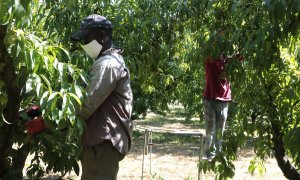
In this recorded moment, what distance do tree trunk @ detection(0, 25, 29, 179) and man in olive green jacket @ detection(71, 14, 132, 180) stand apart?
413 mm

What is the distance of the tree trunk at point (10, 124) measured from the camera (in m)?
2.18

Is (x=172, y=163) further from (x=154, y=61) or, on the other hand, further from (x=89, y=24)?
(x=89, y=24)

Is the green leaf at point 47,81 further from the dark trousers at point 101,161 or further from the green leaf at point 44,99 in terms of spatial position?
the dark trousers at point 101,161

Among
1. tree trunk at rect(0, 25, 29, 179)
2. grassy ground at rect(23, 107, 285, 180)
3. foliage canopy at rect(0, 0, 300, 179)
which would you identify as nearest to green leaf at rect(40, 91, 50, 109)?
foliage canopy at rect(0, 0, 300, 179)

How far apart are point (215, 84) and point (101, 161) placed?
234cm

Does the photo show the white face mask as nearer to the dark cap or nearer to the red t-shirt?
the dark cap

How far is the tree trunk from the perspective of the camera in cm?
218

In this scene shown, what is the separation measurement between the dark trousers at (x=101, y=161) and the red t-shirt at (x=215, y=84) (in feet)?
6.99

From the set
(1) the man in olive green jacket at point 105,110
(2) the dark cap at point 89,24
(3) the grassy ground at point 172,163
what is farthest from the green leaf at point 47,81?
(3) the grassy ground at point 172,163

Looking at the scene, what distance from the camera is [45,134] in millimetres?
2979

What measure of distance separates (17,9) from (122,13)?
2021 mm

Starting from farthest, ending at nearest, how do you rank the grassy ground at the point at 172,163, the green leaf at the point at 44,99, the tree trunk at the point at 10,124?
1. the grassy ground at the point at 172,163
2. the tree trunk at the point at 10,124
3. the green leaf at the point at 44,99

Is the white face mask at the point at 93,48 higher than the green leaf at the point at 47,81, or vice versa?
the white face mask at the point at 93,48

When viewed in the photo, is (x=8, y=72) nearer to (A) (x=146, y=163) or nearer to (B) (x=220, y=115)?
(B) (x=220, y=115)
